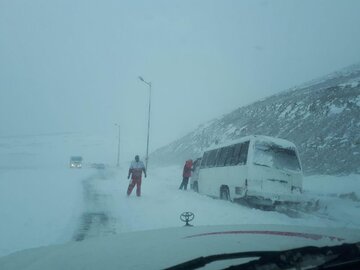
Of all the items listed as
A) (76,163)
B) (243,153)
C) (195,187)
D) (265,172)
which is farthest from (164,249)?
(76,163)

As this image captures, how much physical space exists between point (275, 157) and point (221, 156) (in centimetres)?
388

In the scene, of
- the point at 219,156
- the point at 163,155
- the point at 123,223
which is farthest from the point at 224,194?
the point at 163,155

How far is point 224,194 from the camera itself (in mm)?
15867

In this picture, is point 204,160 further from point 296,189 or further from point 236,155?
point 296,189

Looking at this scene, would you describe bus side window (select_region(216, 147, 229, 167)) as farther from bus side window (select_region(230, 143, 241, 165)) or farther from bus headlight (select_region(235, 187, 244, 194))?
bus headlight (select_region(235, 187, 244, 194))

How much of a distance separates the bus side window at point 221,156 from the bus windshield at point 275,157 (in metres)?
3.02

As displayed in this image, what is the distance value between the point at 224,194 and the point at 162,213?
4.35 m

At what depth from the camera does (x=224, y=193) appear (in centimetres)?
1588

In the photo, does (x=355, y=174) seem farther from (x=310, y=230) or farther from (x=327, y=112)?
(x=310, y=230)

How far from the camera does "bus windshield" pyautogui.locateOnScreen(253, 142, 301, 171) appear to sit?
13.3m

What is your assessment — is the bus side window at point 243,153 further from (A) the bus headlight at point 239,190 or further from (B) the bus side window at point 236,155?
(A) the bus headlight at point 239,190

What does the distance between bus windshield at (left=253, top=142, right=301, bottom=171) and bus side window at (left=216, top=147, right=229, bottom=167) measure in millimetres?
3024

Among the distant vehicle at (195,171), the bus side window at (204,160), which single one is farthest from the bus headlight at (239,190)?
the distant vehicle at (195,171)

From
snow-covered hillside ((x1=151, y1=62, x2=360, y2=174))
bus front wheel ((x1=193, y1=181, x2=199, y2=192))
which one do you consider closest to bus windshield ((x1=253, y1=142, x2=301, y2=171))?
bus front wheel ((x1=193, y1=181, x2=199, y2=192))
